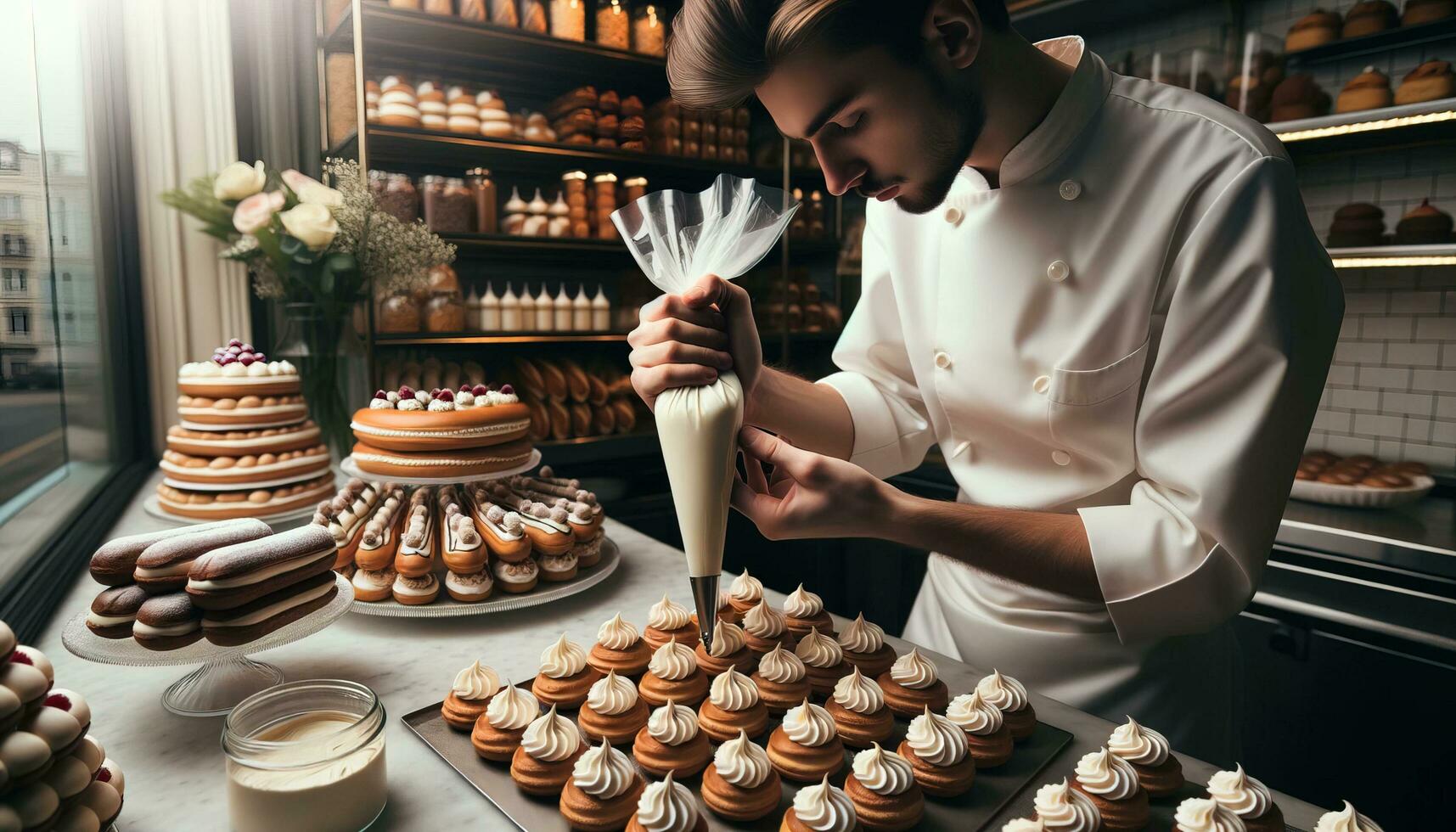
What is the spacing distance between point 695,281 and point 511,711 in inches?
23.0

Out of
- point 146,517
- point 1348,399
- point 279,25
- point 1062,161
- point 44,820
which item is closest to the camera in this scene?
point 44,820

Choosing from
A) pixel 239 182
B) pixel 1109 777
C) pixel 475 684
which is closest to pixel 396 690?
pixel 475 684

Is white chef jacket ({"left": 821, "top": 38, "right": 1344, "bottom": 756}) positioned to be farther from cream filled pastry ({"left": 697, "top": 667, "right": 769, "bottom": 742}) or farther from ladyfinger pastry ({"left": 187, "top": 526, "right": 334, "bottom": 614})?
ladyfinger pastry ({"left": 187, "top": 526, "right": 334, "bottom": 614})

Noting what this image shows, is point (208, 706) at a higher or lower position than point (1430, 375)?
lower

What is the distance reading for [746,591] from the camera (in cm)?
137

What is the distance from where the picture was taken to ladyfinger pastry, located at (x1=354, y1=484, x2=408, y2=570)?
137 centimetres

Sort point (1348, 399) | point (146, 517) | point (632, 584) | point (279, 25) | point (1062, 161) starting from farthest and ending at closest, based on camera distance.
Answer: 1. point (279, 25)
2. point (1348, 399)
3. point (146, 517)
4. point (632, 584)
5. point (1062, 161)

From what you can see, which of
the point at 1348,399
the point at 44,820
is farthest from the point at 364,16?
the point at 1348,399

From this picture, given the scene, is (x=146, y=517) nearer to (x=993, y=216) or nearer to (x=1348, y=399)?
(x=993, y=216)

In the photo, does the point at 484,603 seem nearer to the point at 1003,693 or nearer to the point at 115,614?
the point at 115,614

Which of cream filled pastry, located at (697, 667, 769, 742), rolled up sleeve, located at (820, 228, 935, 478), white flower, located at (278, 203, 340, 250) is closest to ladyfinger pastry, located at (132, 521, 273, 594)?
cream filled pastry, located at (697, 667, 769, 742)

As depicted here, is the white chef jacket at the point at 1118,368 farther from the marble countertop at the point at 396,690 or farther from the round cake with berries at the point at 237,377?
the round cake with berries at the point at 237,377

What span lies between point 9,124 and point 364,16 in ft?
4.60

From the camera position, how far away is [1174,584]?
1.05m
